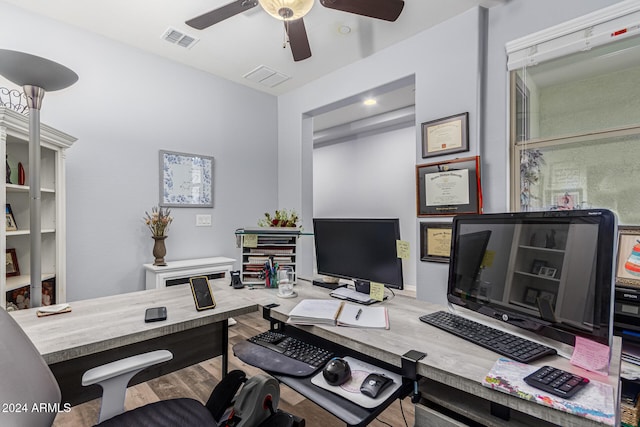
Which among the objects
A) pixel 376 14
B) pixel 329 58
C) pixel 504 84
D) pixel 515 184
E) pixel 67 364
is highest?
pixel 329 58

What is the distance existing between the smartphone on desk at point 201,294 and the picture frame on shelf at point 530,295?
1277 mm

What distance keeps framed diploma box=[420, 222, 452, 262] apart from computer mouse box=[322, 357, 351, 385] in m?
1.74

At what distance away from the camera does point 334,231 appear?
1735 millimetres

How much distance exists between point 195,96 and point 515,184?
318 cm

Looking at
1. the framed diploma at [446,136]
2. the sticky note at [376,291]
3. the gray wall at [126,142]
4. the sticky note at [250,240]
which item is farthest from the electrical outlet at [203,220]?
the sticky note at [376,291]

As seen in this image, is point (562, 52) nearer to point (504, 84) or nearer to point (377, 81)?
point (504, 84)

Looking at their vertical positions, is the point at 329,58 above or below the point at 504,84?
above

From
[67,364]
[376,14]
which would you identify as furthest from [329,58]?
[67,364]

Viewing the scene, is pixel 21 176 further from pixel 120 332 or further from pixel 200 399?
pixel 200 399

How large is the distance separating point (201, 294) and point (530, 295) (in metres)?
1.36

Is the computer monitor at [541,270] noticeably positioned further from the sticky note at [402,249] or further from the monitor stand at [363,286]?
the monitor stand at [363,286]

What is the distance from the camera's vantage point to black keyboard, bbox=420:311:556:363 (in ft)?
3.18

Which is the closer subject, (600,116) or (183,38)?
(600,116)

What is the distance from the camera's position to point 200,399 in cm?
216
